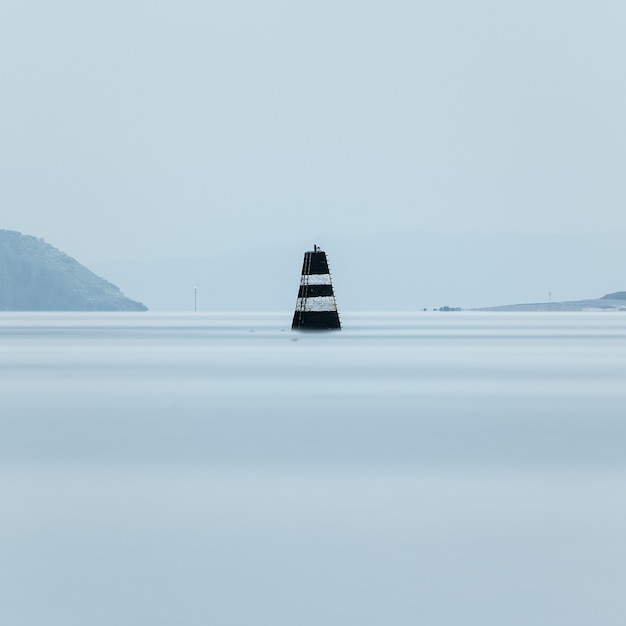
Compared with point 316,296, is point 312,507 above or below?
below

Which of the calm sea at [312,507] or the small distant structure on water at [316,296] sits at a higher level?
the small distant structure on water at [316,296]

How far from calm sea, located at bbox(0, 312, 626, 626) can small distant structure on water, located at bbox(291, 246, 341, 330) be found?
1973cm

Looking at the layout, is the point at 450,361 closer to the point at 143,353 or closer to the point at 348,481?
the point at 143,353

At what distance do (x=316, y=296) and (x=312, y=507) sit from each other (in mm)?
33705

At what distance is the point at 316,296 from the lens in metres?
43.6

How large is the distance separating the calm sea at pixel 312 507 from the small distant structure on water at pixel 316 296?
19.7 m

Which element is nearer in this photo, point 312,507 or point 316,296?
point 312,507

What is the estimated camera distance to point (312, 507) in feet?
32.5

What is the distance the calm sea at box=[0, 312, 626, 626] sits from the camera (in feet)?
22.9

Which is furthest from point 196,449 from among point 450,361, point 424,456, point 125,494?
point 450,361

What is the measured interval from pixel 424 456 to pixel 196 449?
220 centimetres

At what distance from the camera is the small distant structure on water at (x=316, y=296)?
4156 centimetres

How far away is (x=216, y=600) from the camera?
6965mm

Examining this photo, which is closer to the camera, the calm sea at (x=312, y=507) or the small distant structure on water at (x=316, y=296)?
the calm sea at (x=312, y=507)
